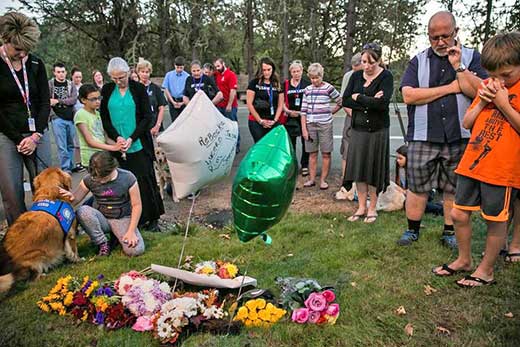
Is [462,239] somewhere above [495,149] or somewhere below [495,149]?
below

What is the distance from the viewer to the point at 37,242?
3.34 meters

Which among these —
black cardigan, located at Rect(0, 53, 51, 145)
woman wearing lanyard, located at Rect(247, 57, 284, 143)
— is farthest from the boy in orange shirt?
black cardigan, located at Rect(0, 53, 51, 145)

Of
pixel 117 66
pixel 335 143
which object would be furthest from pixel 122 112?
pixel 335 143

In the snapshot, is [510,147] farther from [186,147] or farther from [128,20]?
[128,20]

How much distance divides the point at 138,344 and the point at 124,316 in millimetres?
266

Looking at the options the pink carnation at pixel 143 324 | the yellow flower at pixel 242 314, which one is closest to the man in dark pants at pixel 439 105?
the yellow flower at pixel 242 314

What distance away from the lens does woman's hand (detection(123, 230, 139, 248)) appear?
388 cm

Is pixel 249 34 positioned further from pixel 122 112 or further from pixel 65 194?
pixel 65 194

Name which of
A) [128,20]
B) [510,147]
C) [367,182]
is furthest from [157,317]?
[128,20]

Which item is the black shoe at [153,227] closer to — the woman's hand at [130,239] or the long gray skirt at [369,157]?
the woman's hand at [130,239]

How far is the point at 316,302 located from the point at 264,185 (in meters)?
0.94

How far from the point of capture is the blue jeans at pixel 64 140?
727cm

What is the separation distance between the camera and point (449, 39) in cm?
333

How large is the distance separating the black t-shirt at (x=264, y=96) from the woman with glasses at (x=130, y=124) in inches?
80.0
